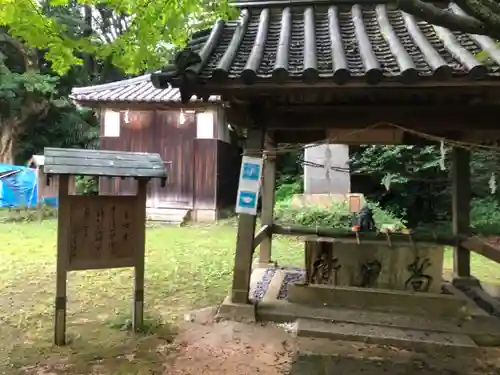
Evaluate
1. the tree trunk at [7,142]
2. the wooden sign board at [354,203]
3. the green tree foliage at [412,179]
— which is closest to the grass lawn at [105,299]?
the wooden sign board at [354,203]

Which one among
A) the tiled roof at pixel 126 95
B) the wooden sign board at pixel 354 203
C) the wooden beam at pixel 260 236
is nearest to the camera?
the wooden beam at pixel 260 236

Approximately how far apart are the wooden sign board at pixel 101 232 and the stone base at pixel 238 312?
1230 mm

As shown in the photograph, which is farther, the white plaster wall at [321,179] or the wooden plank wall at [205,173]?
the wooden plank wall at [205,173]

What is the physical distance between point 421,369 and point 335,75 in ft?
9.32

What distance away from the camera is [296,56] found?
181 inches

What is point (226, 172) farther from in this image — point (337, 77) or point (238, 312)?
point (337, 77)

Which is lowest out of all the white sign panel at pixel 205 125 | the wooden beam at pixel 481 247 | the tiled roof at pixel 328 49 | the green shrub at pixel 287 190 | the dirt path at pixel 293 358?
the dirt path at pixel 293 358

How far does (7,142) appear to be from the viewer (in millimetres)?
19828

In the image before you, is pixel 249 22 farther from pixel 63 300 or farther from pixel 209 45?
pixel 63 300

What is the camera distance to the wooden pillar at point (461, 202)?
257 inches

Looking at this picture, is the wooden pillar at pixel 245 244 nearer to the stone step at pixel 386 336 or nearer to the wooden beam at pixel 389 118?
the wooden beam at pixel 389 118

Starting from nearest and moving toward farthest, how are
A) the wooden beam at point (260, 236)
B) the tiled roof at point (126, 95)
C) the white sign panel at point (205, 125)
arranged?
the wooden beam at point (260, 236), the tiled roof at point (126, 95), the white sign panel at point (205, 125)

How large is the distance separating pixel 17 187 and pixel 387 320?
655 inches

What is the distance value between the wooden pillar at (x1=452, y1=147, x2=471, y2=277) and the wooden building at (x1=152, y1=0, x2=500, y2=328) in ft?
1.14
